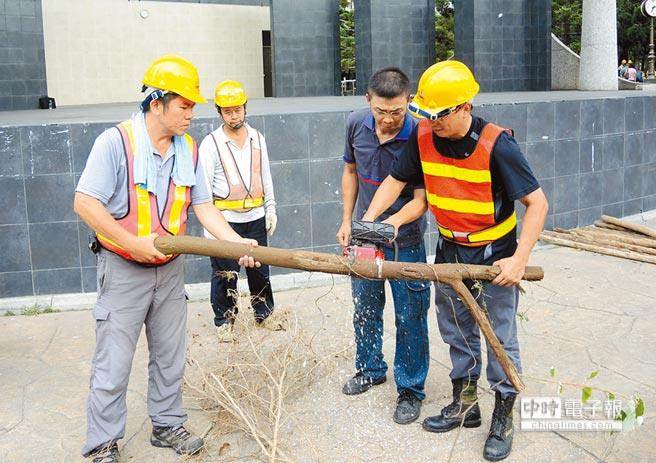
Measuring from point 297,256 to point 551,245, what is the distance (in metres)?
5.44

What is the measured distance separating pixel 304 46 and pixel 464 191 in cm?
1519

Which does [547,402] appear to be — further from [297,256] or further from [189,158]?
[189,158]

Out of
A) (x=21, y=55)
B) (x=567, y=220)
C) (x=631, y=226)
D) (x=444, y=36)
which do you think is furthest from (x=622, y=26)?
(x=567, y=220)

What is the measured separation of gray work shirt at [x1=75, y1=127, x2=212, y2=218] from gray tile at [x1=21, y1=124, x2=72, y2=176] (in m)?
2.97

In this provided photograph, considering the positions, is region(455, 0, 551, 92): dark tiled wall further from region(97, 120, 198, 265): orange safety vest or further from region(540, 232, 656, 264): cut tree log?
region(97, 120, 198, 265): orange safety vest

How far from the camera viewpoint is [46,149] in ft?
20.5

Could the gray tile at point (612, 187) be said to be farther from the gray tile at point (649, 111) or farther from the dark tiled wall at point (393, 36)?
the dark tiled wall at point (393, 36)

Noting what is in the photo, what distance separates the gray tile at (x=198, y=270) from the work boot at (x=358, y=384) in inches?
98.0

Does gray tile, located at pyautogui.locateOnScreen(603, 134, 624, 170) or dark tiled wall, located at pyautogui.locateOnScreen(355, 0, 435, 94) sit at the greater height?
dark tiled wall, located at pyautogui.locateOnScreen(355, 0, 435, 94)

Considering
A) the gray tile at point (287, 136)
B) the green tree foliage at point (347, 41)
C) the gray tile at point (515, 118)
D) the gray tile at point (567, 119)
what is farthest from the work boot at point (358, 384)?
the green tree foliage at point (347, 41)

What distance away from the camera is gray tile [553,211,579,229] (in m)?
8.58

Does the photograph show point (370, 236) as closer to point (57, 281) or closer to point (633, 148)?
point (57, 281)

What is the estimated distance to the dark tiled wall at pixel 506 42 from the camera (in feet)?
52.6

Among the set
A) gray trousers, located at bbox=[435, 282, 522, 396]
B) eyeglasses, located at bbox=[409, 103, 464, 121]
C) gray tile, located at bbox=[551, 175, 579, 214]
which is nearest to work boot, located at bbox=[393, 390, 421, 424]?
gray trousers, located at bbox=[435, 282, 522, 396]
